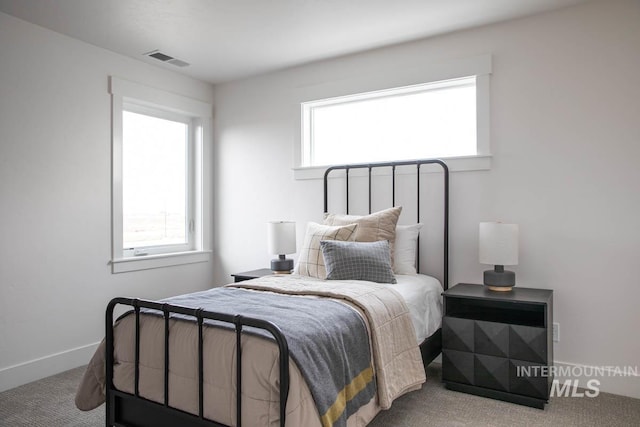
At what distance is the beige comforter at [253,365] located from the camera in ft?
5.28

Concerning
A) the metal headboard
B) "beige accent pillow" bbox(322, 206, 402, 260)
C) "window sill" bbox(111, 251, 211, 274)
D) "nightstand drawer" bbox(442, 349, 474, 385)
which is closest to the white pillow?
"beige accent pillow" bbox(322, 206, 402, 260)

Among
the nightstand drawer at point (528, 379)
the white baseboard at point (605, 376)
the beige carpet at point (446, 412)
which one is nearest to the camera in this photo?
the beige carpet at point (446, 412)

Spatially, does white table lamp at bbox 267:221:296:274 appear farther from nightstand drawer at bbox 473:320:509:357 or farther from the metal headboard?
nightstand drawer at bbox 473:320:509:357

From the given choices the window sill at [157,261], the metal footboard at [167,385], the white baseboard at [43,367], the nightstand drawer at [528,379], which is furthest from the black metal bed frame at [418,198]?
the white baseboard at [43,367]

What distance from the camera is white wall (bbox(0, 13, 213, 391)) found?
2.93m

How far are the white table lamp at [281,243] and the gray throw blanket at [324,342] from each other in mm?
1264

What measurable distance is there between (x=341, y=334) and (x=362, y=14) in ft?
7.01

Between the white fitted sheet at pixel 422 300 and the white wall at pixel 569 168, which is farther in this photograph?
the white wall at pixel 569 168

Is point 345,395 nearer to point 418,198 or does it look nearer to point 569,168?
point 418,198

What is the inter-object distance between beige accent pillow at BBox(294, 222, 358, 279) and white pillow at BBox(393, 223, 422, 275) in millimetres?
344

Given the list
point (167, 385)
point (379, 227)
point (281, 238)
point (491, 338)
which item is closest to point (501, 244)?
point (491, 338)

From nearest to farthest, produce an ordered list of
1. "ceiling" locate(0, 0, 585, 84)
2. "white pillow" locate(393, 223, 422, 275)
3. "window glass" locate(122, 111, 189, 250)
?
"ceiling" locate(0, 0, 585, 84) < "white pillow" locate(393, 223, 422, 275) < "window glass" locate(122, 111, 189, 250)

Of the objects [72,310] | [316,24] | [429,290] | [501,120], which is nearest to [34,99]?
[72,310]

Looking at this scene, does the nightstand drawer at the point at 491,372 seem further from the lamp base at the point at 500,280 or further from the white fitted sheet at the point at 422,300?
the lamp base at the point at 500,280
